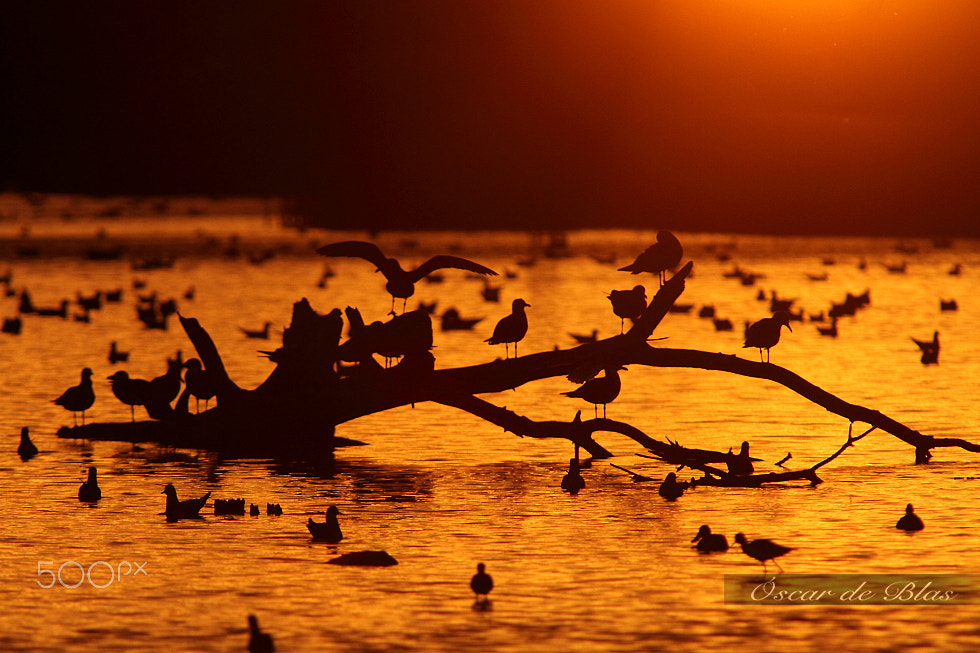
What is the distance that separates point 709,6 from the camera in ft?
237

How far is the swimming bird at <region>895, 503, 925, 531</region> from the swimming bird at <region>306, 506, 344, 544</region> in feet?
16.1

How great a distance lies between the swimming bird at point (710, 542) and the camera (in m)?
14.0

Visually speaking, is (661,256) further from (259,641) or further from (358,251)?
(259,641)

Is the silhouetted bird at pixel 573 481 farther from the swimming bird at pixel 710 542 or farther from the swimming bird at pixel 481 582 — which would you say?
the swimming bird at pixel 481 582

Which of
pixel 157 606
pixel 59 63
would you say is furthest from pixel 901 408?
pixel 59 63

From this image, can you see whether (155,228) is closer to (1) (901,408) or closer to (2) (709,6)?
(2) (709,6)

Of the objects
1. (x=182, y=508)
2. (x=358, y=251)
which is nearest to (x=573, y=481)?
(x=358, y=251)

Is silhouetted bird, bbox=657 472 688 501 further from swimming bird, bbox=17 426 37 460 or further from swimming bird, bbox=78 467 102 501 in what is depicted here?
swimming bird, bbox=17 426 37 460

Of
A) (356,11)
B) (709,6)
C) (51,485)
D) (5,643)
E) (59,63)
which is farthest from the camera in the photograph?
(59,63)

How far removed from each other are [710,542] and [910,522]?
6.38 feet

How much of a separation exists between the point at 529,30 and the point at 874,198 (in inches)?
671

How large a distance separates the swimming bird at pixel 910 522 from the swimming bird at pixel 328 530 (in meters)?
4.90

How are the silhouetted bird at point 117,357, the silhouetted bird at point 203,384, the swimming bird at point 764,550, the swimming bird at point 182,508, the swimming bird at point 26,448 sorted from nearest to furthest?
1. the swimming bird at point 764,550
2. the swimming bird at point 182,508
3. the swimming bird at point 26,448
4. the silhouetted bird at point 203,384
5. the silhouetted bird at point 117,357

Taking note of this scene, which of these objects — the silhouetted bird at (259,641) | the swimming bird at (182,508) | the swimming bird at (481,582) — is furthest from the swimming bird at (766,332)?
the silhouetted bird at (259,641)
